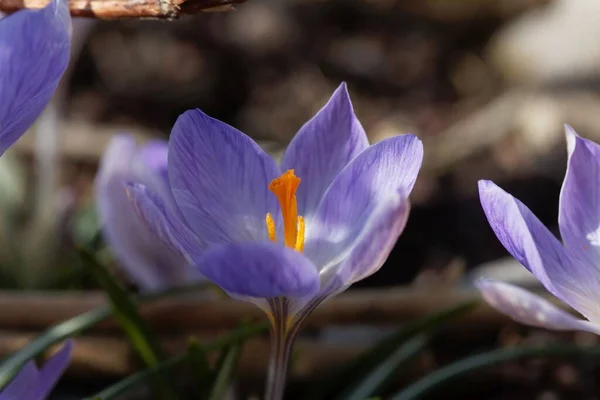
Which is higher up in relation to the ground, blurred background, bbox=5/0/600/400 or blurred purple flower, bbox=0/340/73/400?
blurred purple flower, bbox=0/340/73/400

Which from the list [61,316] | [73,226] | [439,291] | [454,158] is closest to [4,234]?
[73,226]

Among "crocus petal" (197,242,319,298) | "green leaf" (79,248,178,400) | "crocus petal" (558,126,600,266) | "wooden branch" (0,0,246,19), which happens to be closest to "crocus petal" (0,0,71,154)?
"wooden branch" (0,0,246,19)

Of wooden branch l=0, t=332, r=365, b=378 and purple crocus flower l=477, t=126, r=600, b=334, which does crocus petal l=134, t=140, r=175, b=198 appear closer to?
wooden branch l=0, t=332, r=365, b=378

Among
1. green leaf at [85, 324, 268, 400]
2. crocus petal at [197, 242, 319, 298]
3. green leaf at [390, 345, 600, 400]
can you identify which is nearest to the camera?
crocus petal at [197, 242, 319, 298]

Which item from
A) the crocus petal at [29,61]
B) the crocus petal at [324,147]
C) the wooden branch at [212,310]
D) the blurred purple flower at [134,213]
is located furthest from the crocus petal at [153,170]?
the crocus petal at [29,61]

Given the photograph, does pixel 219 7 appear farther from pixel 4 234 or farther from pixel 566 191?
pixel 4 234

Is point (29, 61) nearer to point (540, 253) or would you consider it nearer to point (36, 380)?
point (36, 380)
